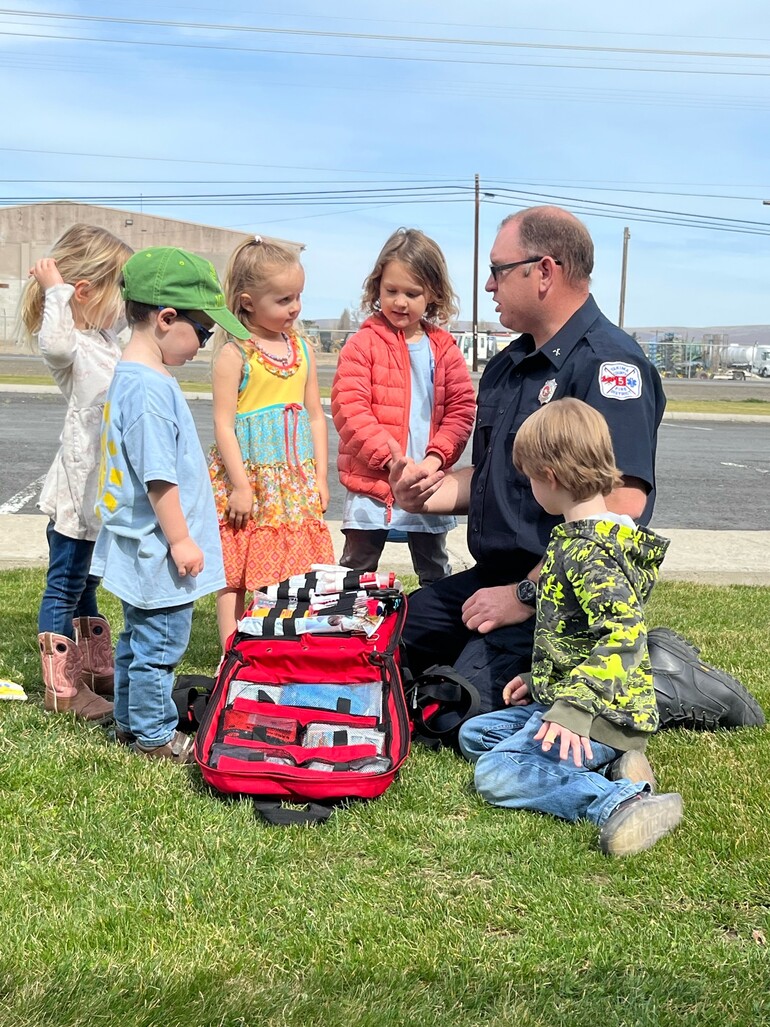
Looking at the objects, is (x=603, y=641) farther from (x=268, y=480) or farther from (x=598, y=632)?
(x=268, y=480)

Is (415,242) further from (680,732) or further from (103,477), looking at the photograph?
(680,732)

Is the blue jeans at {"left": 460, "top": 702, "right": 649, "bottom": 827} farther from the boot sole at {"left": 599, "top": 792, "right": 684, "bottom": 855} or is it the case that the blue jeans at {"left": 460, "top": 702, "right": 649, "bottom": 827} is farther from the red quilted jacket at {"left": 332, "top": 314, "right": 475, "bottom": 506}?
the red quilted jacket at {"left": 332, "top": 314, "right": 475, "bottom": 506}

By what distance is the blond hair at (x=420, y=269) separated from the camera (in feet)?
14.7

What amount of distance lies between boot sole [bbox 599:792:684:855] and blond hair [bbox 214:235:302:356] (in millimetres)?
2375

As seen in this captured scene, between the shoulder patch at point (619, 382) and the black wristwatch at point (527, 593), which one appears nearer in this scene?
the shoulder patch at point (619, 382)

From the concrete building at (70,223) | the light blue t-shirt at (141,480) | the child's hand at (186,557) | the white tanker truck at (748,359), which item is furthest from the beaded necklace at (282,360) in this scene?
the concrete building at (70,223)

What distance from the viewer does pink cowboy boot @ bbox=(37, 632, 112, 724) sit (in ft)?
13.0

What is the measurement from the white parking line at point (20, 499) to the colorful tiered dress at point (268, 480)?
4628 mm

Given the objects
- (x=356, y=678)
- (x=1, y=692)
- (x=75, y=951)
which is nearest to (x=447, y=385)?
(x=356, y=678)

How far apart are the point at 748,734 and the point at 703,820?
88cm

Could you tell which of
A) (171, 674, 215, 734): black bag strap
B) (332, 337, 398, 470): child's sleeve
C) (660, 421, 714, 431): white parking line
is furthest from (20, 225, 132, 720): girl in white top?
(660, 421, 714, 431): white parking line

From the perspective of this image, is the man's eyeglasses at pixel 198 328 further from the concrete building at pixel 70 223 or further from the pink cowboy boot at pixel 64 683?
the concrete building at pixel 70 223

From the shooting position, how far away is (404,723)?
3572mm

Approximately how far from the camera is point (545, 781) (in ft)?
10.6
